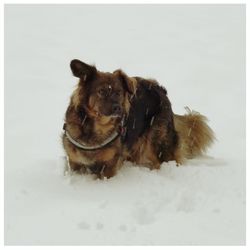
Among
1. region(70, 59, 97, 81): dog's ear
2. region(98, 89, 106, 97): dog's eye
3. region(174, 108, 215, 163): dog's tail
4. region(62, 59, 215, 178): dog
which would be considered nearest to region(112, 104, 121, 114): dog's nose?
region(62, 59, 215, 178): dog

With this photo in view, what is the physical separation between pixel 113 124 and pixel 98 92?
0.43 metres

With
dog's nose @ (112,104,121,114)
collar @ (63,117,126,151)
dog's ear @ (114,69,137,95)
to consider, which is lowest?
collar @ (63,117,126,151)

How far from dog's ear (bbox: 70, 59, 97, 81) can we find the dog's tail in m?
2.07

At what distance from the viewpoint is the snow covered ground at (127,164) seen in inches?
175

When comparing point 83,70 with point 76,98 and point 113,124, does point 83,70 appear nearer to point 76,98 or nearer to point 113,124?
point 76,98

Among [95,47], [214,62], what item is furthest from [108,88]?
[95,47]

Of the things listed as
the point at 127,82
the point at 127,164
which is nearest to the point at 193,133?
the point at 127,164

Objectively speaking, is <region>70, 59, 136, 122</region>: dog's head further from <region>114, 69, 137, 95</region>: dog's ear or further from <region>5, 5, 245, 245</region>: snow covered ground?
A: <region>5, 5, 245, 245</region>: snow covered ground

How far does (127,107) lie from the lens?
6129 mm

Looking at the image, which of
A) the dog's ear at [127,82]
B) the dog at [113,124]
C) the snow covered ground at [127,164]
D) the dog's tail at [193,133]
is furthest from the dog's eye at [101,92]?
the dog's tail at [193,133]

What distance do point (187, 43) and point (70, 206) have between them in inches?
550

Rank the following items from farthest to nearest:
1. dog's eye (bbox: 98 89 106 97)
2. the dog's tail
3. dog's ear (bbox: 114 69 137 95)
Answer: the dog's tail < dog's ear (bbox: 114 69 137 95) < dog's eye (bbox: 98 89 106 97)

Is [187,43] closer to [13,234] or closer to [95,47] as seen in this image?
[95,47]

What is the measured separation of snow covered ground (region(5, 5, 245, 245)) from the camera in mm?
4445
